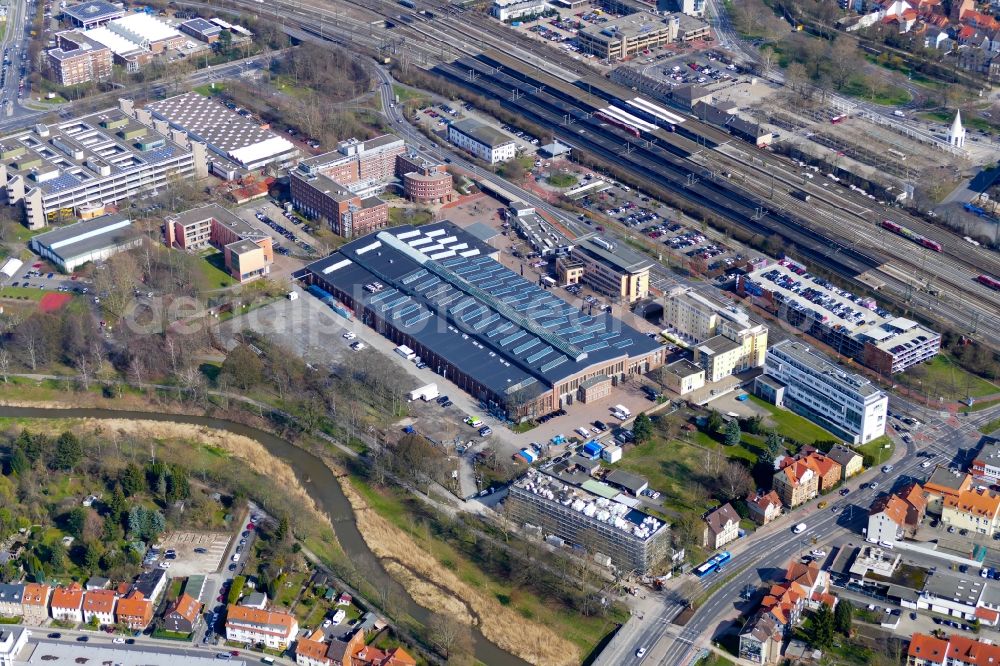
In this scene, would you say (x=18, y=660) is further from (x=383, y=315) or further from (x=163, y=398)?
(x=383, y=315)

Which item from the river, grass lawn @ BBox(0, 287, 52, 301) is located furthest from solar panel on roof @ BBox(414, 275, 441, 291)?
grass lawn @ BBox(0, 287, 52, 301)

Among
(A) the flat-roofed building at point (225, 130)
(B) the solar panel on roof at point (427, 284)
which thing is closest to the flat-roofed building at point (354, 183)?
(A) the flat-roofed building at point (225, 130)

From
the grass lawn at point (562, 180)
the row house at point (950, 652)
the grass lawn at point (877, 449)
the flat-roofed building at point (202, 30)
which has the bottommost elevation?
the grass lawn at point (877, 449)

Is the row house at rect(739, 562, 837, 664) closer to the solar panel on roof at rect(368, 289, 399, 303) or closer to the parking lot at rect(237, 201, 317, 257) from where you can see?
the solar panel on roof at rect(368, 289, 399, 303)

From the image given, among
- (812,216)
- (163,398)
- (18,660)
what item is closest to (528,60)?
(812,216)

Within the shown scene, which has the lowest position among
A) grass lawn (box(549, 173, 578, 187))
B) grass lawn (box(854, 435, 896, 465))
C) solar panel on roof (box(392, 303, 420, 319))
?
grass lawn (box(854, 435, 896, 465))

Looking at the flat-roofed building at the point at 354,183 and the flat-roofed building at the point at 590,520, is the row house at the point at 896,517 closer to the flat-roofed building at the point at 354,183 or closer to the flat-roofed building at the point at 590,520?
the flat-roofed building at the point at 590,520

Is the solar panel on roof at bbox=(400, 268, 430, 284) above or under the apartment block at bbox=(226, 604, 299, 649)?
above

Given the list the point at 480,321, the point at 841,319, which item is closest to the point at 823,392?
the point at 841,319
